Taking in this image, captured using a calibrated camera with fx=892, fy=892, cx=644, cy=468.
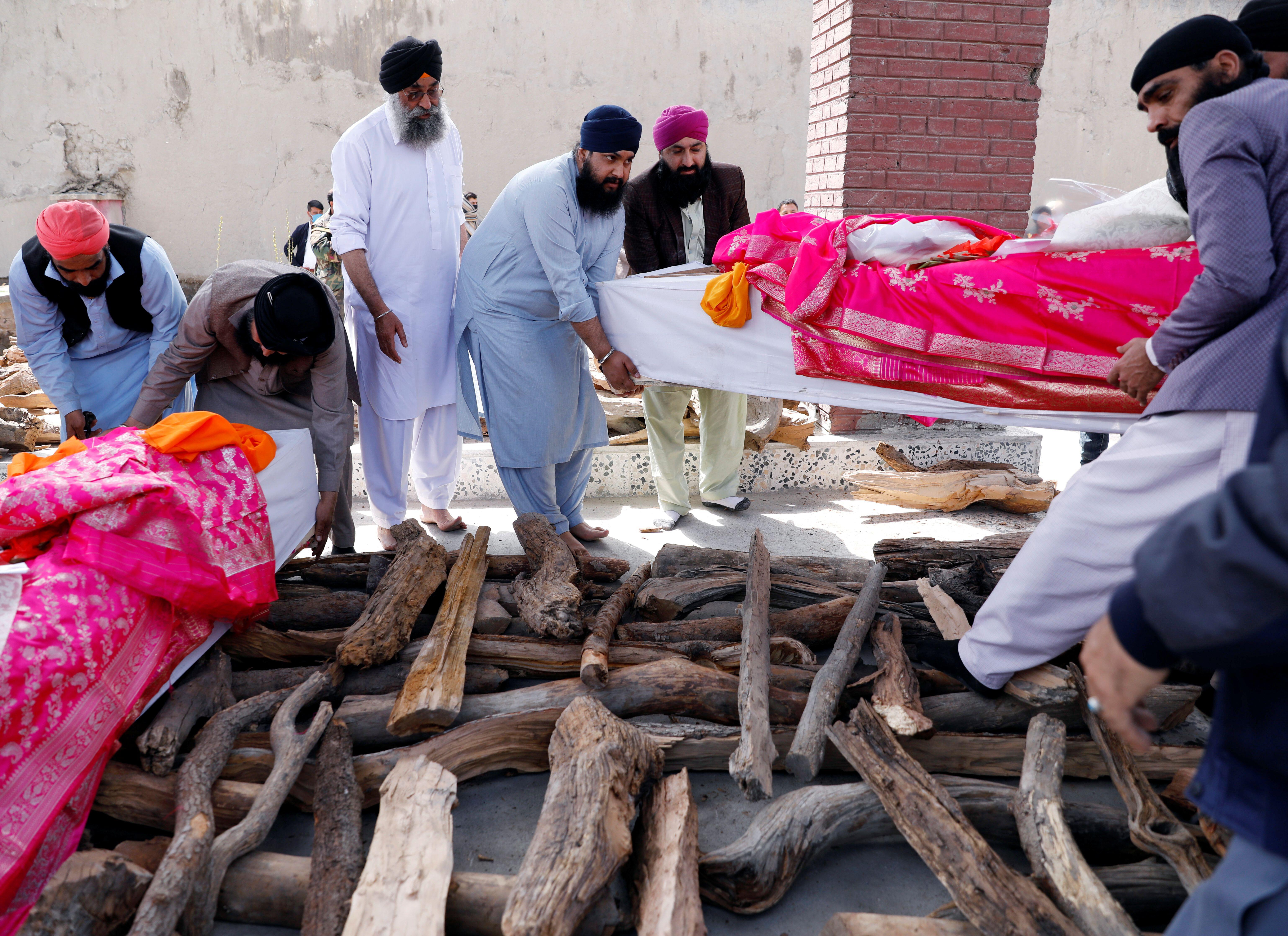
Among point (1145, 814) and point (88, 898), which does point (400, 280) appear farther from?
point (1145, 814)

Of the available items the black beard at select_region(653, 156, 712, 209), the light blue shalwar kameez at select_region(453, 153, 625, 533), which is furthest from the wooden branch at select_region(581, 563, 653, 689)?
the black beard at select_region(653, 156, 712, 209)

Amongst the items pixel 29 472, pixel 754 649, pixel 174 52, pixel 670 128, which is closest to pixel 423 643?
pixel 754 649

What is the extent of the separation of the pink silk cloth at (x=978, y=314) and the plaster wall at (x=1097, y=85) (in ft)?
27.7

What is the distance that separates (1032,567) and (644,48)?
8.72 meters

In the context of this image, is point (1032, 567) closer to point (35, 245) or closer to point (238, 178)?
point (35, 245)

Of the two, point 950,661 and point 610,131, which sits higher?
point 610,131

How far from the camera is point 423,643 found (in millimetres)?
2729

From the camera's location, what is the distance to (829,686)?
2436 millimetres

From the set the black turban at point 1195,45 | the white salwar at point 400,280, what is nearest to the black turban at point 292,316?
the white salwar at point 400,280

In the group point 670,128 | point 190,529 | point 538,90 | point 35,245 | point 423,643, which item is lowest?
point 423,643

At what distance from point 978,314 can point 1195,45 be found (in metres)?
0.97

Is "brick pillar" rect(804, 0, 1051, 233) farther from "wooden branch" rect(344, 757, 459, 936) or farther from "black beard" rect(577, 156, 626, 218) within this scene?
"wooden branch" rect(344, 757, 459, 936)

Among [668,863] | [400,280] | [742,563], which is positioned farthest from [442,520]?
[668,863]

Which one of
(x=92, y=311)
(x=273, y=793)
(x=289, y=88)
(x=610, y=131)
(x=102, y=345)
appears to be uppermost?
(x=289, y=88)
